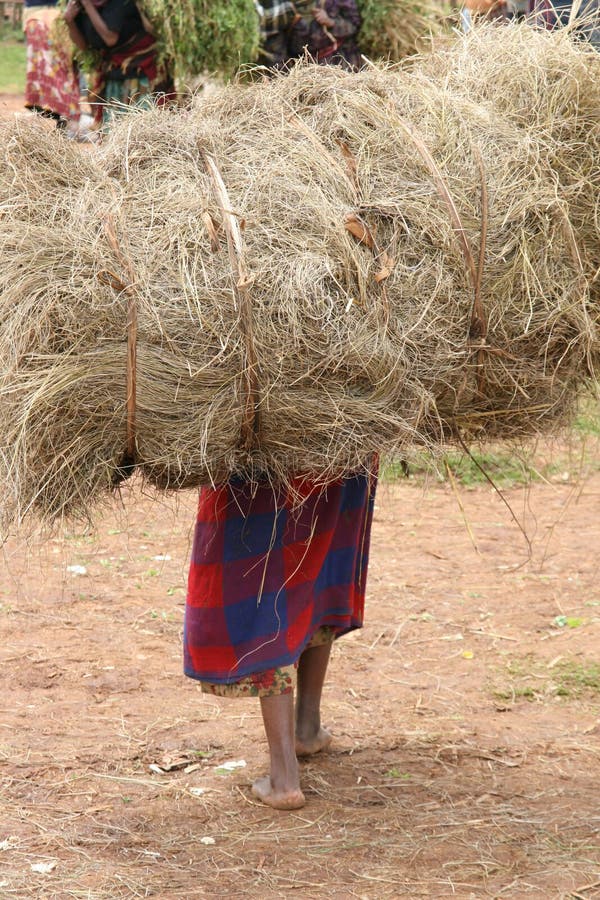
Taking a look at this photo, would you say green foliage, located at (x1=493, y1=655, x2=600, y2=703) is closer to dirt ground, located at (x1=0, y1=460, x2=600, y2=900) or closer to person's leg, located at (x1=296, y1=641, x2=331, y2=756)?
dirt ground, located at (x1=0, y1=460, x2=600, y2=900)

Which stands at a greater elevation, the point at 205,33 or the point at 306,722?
the point at 205,33

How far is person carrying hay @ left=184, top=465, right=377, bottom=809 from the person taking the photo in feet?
8.84

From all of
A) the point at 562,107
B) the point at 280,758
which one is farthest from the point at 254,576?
the point at 562,107

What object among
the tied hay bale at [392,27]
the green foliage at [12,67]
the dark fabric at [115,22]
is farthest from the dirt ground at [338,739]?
the green foliage at [12,67]

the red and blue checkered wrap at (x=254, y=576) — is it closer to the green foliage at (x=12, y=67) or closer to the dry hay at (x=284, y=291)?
the dry hay at (x=284, y=291)

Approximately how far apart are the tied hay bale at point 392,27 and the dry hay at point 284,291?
3723 millimetres

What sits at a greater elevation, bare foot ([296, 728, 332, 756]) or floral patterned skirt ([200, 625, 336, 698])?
floral patterned skirt ([200, 625, 336, 698])

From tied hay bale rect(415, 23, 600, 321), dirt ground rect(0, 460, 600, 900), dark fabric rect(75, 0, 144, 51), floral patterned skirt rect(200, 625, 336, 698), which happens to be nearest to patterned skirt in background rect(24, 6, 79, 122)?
dark fabric rect(75, 0, 144, 51)

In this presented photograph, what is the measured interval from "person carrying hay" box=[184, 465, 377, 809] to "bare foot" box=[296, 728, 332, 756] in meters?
0.29

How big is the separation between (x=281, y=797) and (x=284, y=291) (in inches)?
56.2

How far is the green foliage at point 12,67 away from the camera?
44.9ft

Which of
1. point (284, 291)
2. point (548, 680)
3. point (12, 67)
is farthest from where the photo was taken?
point (12, 67)

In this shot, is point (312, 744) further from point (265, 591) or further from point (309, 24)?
point (309, 24)

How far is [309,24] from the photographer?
230 inches
